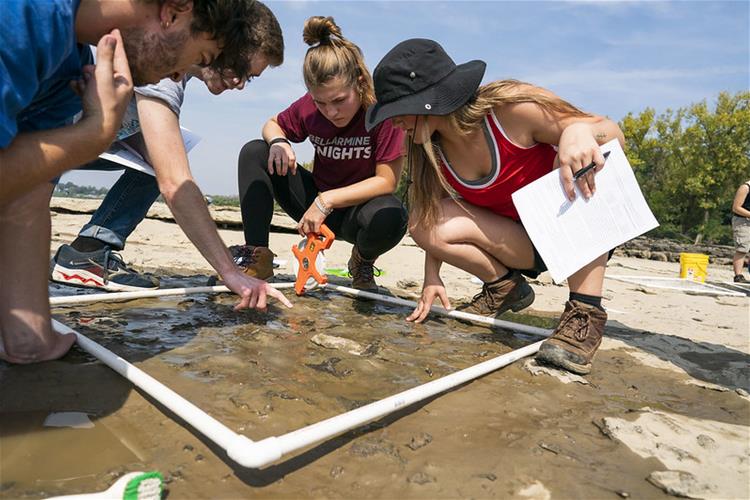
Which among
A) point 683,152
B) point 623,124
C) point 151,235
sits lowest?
point 151,235

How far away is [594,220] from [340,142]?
5.54 ft

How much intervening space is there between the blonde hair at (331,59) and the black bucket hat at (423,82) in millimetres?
599

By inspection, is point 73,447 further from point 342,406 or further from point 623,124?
point 623,124

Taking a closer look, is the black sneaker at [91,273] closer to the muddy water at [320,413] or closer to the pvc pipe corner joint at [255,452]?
the muddy water at [320,413]

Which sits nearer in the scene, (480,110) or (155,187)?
(480,110)

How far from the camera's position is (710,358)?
249 centimetres

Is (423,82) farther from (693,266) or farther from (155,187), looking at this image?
(693,266)

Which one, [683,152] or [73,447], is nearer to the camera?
[73,447]

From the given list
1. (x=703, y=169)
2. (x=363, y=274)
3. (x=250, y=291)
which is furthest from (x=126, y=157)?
(x=703, y=169)

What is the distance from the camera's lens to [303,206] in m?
3.58

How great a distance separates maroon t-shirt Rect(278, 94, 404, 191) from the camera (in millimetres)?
3164

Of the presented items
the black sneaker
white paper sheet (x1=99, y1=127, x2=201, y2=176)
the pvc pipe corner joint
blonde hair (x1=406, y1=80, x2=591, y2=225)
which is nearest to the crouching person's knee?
the pvc pipe corner joint

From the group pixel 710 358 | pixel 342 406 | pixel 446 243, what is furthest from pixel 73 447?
pixel 710 358

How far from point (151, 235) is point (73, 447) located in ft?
18.8
